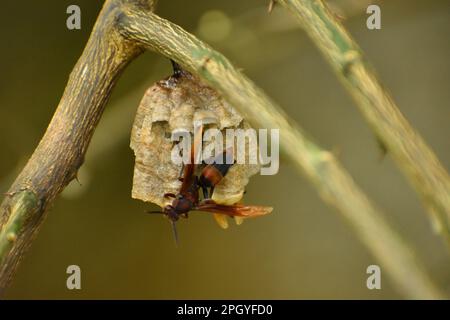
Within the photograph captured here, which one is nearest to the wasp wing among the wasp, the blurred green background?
the wasp

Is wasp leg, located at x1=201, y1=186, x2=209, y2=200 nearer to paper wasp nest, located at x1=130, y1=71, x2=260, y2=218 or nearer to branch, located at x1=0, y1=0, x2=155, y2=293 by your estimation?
paper wasp nest, located at x1=130, y1=71, x2=260, y2=218

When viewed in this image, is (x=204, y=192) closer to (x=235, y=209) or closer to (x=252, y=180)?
(x=235, y=209)

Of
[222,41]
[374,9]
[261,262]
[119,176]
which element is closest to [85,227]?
[119,176]

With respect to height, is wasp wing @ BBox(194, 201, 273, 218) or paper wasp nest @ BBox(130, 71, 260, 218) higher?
paper wasp nest @ BBox(130, 71, 260, 218)

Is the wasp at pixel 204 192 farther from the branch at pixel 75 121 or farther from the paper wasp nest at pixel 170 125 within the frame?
the branch at pixel 75 121

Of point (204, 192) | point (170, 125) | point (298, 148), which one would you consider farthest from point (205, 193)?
point (298, 148)

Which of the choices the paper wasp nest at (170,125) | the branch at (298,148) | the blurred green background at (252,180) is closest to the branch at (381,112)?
the branch at (298,148)
